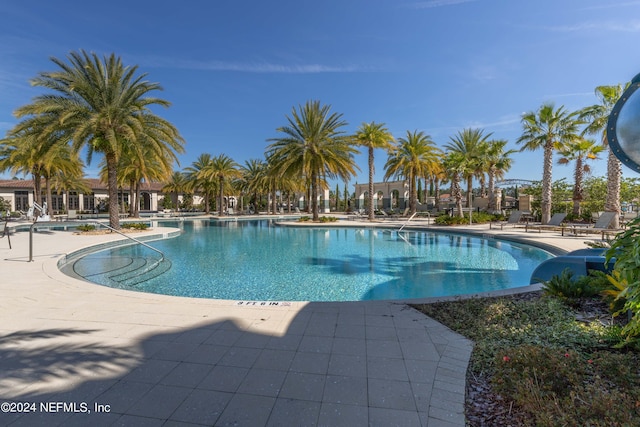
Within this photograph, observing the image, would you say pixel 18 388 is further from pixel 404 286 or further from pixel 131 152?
pixel 131 152

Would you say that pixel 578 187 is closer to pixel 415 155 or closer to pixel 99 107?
pixel 415 155

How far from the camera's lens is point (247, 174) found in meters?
41.4

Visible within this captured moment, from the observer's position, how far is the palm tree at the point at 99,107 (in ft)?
47.0

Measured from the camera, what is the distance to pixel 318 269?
9.47 m

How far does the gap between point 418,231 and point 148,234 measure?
15.8 metres

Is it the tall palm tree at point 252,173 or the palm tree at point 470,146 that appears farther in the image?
the tall palm tree at point 252,173

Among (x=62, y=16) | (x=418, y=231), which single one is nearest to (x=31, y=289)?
(x=62, y=16)

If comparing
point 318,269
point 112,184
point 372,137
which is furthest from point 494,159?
point 112,184

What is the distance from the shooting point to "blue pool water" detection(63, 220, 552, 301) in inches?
285

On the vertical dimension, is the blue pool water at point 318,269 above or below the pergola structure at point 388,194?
below

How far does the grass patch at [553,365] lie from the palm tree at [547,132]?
20.3m

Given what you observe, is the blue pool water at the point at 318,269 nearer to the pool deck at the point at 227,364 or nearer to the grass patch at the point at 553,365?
the pool deck at the point at 227,364

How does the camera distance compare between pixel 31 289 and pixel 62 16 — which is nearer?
pixel 31 289

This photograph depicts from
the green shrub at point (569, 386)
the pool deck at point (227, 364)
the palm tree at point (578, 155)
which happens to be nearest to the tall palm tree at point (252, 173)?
the palm tree at point (578, 155)
